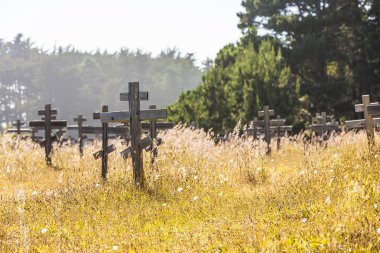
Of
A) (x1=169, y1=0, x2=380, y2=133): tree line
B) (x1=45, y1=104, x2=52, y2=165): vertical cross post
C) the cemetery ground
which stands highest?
(x1=169, y1=0, x2=380, y2=133): tree line

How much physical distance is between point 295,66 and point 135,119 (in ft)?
78.1

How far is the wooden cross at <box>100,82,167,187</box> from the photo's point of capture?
8977mm

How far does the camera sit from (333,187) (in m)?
6.98

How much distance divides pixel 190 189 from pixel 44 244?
3061 millimetres

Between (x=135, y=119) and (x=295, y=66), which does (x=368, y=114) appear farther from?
(x=295, y=66)

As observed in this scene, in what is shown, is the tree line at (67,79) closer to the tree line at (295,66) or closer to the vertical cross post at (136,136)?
the tree line at (295,66)

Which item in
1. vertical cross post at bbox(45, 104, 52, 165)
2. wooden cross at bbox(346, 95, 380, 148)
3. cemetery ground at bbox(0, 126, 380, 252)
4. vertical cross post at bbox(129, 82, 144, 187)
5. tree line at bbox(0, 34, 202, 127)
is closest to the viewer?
cemetery ground at bbox(0, 126, 380, 252)

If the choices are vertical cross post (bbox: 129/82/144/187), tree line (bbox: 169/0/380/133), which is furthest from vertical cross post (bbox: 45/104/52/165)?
tree line (bbox: 169/0/380/133)

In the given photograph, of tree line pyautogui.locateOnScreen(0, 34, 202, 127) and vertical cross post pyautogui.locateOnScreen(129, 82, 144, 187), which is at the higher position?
tree line pyautogui.locateOnScreen(0, 34, 202, 127)

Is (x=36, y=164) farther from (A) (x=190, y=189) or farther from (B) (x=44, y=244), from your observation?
(B) (x=44, y=244)

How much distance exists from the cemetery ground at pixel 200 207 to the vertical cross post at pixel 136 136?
0.54 feet

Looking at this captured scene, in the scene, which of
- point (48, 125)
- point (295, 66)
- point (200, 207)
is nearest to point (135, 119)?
point (200, 207)

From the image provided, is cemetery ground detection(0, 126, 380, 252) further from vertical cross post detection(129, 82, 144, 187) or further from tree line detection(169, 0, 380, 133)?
tree line detection(169, 0, 380, 133)

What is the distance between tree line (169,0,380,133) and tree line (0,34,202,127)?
4408 centimetres
